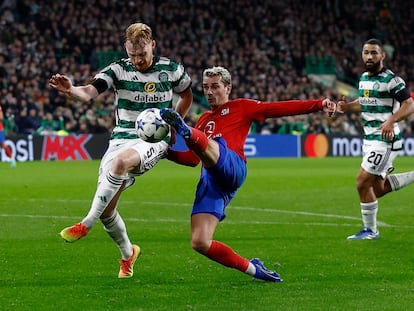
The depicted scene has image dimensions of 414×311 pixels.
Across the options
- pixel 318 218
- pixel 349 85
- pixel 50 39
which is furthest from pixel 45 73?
pixel 318 218

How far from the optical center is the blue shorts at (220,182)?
7.83 m

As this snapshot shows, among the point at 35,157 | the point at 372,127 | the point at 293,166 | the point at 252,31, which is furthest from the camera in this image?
the point at 252,31

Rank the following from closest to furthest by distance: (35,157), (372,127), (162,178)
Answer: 1. (372,127)
2. (162,178)
3. (35,157)

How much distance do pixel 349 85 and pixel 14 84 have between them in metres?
17.9

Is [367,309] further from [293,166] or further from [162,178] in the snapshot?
[293,166]

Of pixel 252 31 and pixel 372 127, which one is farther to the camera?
pixel 252 31

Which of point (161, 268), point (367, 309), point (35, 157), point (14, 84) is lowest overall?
point (35, 157)

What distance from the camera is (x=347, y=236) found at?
1162 centimetres

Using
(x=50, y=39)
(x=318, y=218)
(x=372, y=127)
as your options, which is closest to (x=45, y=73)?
(x=50, y=39)

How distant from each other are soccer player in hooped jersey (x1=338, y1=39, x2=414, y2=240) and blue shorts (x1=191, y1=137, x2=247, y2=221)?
3561 mm

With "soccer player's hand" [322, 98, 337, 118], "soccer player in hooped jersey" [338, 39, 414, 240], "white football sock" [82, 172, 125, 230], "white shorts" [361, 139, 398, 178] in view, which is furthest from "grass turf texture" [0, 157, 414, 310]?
"soccer player's hand" [322, 98, 337, 118]

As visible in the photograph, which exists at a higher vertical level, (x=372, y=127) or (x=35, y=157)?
(x=372, y=127)

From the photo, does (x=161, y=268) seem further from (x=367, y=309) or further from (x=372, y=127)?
(x=372, y=127)

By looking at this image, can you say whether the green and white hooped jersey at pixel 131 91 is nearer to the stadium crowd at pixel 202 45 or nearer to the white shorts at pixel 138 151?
the white shorts at pixel 138 151
